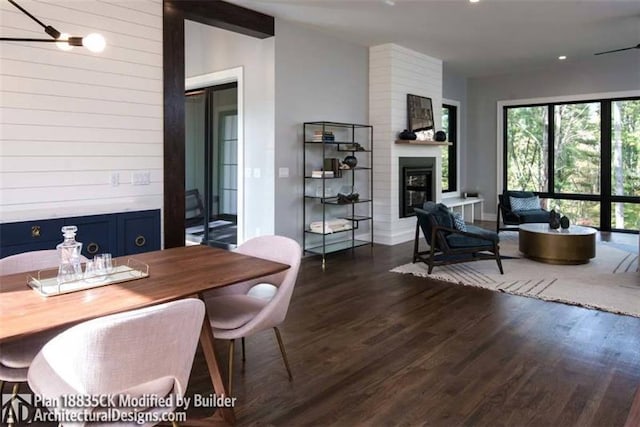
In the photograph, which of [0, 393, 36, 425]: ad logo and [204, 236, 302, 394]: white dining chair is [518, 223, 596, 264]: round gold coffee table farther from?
[0, 393, 36, 425]: ad logo

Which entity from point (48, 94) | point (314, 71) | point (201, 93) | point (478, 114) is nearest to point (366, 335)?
point (48, 94)

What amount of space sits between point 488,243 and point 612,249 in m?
2.61

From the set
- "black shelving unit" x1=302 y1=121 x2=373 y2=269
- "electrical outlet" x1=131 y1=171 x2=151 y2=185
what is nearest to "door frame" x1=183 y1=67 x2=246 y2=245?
"black shelving unit" x1=302 y1=121 x2=373 y2=269

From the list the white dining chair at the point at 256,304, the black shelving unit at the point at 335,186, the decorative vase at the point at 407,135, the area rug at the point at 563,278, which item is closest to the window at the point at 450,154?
the decorative vase at the point at 407,135

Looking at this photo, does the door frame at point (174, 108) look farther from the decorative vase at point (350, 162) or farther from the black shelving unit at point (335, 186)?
the decorative vase at point (350, 162)

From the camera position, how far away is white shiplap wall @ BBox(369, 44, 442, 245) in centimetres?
687

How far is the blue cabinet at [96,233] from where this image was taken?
3.43 meters

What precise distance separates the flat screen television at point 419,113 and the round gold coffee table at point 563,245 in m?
2.50

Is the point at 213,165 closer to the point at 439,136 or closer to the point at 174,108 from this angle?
the point at 174,108

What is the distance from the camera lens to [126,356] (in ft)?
4.70

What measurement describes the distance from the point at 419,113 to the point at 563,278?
3.49 metres

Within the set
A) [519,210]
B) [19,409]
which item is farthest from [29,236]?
[519,210]

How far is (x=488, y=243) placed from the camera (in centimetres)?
512

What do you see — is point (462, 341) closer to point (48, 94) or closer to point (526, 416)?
point (526, 416)
